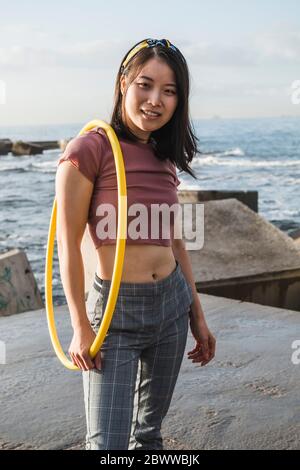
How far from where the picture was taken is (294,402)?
3488mm

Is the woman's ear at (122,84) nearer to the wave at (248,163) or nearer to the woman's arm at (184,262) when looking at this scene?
the woman's arm at (184,262)

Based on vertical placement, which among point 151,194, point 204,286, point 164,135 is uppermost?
point 164,135

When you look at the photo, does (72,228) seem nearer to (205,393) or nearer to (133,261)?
(133,261)

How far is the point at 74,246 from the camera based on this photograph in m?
2.19

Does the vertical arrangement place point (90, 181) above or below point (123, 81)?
below

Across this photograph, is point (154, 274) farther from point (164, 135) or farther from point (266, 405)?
point (266, 405)

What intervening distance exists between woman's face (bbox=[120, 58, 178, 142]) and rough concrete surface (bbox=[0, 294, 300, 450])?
146cm

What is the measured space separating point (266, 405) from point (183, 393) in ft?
1.38

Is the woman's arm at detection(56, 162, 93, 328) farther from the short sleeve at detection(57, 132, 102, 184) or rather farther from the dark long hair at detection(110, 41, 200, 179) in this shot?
the dark long hair at detection(110, 41, 200, 179)

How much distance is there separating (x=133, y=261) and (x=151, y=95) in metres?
0.53

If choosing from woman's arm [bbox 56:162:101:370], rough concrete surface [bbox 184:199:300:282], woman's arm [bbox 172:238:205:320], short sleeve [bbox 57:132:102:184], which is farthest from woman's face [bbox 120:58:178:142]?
rough concrete surface [bbox 184:199:300:282]

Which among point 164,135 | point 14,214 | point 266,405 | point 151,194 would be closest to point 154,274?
point 151,194

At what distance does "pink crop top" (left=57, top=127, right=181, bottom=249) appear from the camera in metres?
2.22

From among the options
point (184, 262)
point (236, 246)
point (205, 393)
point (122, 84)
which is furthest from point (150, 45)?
point (236, 246)
